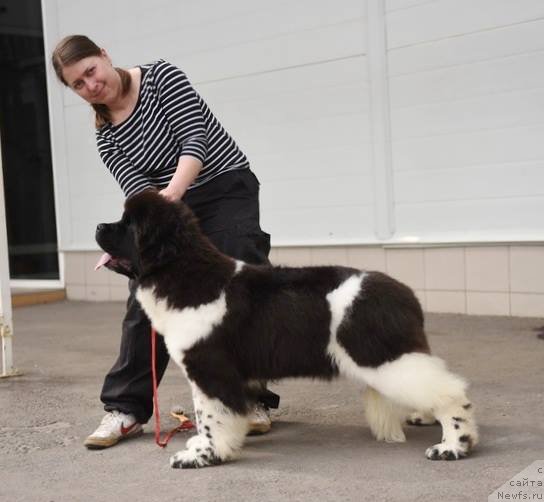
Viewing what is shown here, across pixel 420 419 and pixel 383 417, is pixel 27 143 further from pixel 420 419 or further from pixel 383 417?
pixel 383 417

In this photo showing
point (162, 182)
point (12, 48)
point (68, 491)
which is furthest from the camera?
point (12, 48)

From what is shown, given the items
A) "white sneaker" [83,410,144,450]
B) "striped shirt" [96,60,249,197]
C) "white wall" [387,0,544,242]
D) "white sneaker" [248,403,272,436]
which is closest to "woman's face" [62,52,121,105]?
"striped shirt" [96,60,249,197]

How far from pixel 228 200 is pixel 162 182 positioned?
379mm

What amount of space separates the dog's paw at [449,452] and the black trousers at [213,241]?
1.08 metres

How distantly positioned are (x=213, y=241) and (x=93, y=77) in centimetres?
107

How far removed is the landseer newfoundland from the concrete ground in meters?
0.19

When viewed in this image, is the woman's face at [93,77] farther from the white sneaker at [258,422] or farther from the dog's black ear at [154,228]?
the white sneaker at [258,422]

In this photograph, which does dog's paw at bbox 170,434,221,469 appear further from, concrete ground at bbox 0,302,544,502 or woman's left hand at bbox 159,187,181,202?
woman's left hand at bbox 159,187,181,202

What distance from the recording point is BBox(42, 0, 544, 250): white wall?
7.02 metres

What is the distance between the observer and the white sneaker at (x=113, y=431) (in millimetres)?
3889

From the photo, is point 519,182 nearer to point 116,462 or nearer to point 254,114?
point 254,114

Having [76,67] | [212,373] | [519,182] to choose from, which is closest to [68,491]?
[212,373]

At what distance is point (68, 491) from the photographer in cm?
327

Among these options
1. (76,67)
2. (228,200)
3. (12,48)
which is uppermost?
(12,48)
